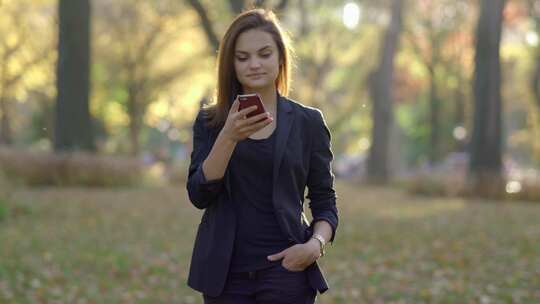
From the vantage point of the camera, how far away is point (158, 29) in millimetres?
43000

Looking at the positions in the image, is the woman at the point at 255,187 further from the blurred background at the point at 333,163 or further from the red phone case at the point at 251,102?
the blurred background at the point at 333,163

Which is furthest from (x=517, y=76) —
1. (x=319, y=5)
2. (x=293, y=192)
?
(x=293, y=192)

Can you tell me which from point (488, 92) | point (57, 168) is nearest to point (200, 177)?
point (57, 168)

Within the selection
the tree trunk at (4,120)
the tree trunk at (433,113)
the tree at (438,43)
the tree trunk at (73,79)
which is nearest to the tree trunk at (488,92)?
the tree trunk at (73,79)

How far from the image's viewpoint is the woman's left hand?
3.39 metres

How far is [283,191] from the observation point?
3.46 metres

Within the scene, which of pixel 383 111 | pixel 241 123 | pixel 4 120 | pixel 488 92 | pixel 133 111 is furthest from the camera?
pixel 133 111

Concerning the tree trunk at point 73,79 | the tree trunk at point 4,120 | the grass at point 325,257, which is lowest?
the tree trunk at point 4,120

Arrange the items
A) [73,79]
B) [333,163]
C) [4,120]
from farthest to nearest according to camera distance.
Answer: [4,120]
[73,79]
[333,163]

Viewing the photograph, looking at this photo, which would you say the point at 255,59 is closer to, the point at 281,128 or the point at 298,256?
the point at 281,128

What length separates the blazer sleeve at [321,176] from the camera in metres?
3.58

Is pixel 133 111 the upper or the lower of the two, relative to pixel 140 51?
lower

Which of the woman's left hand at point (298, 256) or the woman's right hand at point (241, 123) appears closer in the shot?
the woman's right hand at point (241, 123)

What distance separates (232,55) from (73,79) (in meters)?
20.4
